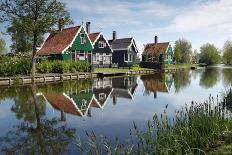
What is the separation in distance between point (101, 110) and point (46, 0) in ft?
80.7

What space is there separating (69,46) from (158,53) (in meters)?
33.1

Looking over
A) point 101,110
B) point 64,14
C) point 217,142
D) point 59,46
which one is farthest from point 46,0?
point 217,142

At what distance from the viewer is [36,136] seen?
1261cm

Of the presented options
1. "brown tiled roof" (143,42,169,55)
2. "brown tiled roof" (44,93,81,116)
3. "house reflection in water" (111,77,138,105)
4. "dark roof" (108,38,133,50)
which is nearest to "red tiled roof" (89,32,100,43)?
"dark roof" (108,38,133,50)

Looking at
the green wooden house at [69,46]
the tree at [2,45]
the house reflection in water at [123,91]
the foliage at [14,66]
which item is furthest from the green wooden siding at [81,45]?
the tree at [2,45]

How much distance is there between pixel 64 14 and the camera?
40.1 metres

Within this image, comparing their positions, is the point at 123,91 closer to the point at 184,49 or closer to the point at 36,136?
the point at 36,136

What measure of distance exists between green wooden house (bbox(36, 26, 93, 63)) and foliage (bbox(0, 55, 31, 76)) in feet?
34.3

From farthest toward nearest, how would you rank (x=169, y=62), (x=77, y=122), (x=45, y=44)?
(x=169, y=62), (x=45, y=44), (x=77, y=122)

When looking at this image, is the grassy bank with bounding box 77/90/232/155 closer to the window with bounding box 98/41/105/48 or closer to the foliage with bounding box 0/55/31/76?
the foliage with bounding box 0/55/31/76

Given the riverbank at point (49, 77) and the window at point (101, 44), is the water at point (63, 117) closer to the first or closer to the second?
the riverbank at point (49, 77)

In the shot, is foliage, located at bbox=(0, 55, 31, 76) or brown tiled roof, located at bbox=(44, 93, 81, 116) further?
foliage, located at bbox=(0, 55, 31, 76)

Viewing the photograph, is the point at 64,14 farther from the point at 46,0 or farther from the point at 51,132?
the point at 51,132

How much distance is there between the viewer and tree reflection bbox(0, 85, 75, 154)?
10.9 metres
